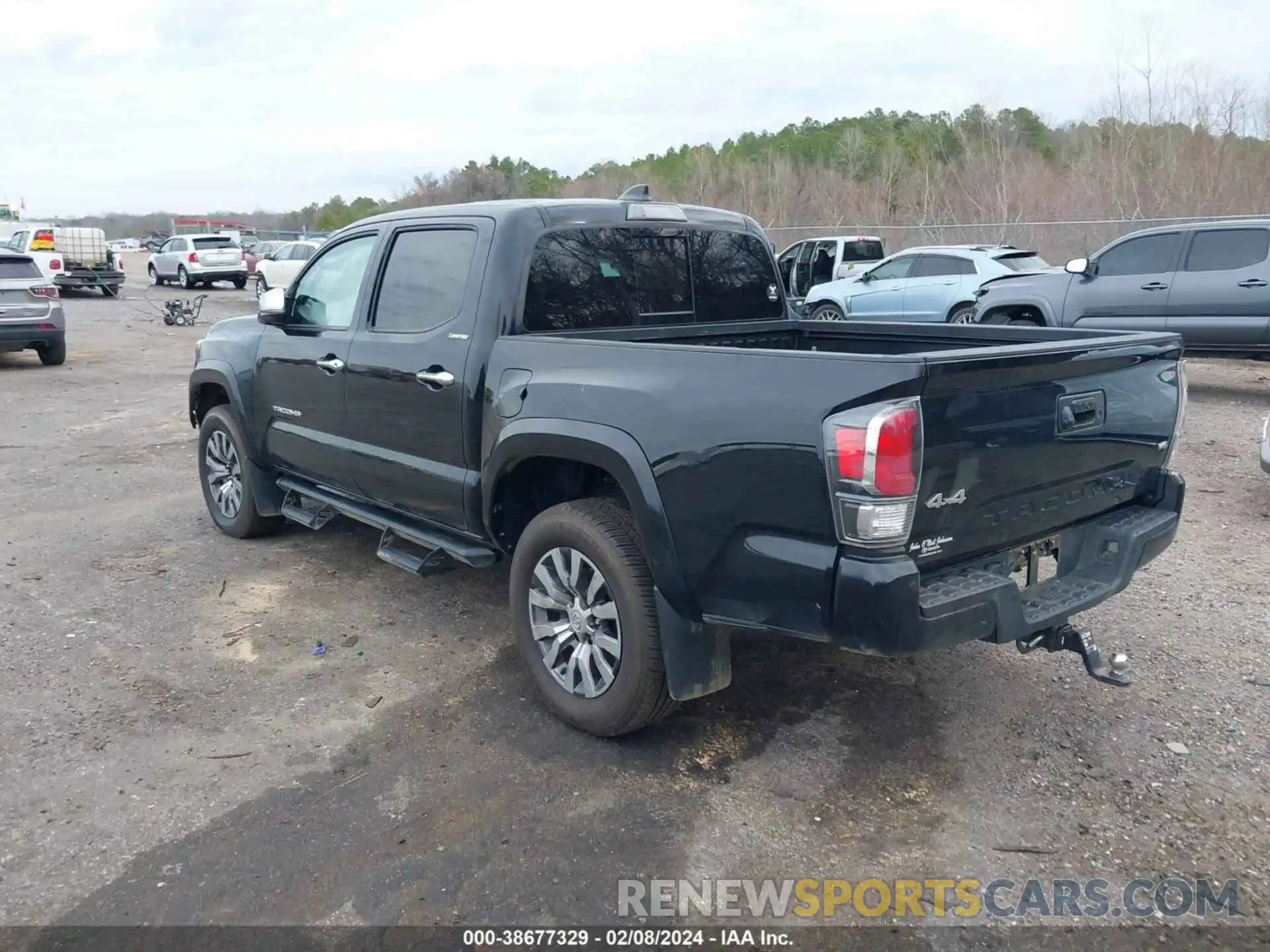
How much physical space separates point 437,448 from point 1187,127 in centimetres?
3060

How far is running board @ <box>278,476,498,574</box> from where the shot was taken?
4406mm

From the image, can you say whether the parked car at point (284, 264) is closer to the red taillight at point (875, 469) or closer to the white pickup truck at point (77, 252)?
the white pickup truck at point (77, 252)

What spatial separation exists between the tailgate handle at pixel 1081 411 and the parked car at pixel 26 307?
1472cm

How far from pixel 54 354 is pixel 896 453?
15.3 m

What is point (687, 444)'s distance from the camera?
3.25m

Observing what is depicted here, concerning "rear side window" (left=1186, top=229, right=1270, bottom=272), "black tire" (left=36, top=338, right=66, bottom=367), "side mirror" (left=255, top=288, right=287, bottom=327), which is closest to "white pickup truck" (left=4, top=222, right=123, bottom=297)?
"black tire" (left=36, top=338, right=66, bottom=367)

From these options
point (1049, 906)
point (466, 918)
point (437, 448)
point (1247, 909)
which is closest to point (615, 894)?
point (466, 918)

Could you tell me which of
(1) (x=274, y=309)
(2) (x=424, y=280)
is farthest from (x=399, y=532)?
(1) (x=274, y=309)

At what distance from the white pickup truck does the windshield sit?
24124 millimetres

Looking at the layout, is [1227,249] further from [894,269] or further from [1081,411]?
[1081,411]

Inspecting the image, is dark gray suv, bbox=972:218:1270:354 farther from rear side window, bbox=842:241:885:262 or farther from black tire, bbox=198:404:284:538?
black tire, bbox=198:404:284:538

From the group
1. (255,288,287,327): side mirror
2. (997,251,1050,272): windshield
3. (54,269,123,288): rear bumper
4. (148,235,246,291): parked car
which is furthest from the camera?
(148,235,246,291): parked car

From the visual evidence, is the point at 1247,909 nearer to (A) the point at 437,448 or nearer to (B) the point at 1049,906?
(B) the point at 1049,906

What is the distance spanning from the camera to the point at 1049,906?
2.88 meters
